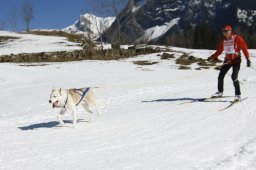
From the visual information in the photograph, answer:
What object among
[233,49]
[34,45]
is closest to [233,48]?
[233,49]

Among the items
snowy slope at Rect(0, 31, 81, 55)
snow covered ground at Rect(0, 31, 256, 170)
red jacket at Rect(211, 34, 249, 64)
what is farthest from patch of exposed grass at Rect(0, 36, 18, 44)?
red jacket at Rect(211, 34, 249, 64)

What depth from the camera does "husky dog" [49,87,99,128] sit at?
9.04 m

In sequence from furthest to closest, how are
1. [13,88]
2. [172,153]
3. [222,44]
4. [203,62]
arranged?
[203,62], [13,88], [222,44], [172,153]

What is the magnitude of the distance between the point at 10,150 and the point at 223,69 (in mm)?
7056

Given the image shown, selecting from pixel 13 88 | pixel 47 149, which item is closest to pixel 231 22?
pixel 13 88

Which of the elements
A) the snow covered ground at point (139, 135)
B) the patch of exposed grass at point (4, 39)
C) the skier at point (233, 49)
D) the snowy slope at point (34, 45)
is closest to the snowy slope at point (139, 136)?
the snow covered ground at point (139, 135)

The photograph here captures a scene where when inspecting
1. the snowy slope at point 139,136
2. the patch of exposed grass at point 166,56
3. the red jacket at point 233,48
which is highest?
the red jacket at point 233,48

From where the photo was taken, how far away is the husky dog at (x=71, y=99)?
904 centimetres

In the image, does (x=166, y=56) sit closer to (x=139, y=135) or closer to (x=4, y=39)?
(x=139, y=135)

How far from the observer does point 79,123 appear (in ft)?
33.0

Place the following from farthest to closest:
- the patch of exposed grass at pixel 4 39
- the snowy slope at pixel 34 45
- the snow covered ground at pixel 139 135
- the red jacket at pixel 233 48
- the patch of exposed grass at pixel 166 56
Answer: the patch of exposed grass at pixel 4 39 < the snowy slope at pixel 34 45 < the patch of exposed grass at pixel 166 56 < the red jacket at pixel 233 48 < the snow covered ground at pixel 139 135

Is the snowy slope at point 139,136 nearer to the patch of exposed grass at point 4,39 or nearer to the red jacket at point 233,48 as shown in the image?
the red jacket at point 233,48

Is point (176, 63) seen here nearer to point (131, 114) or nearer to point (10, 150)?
point (131, 114)

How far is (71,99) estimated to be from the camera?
370 inches
